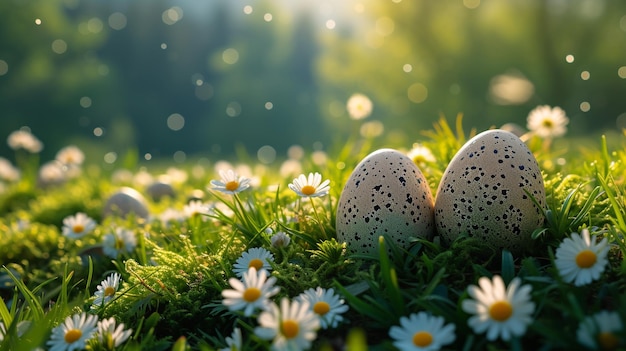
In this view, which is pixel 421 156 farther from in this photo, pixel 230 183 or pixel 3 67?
pixel 3 67

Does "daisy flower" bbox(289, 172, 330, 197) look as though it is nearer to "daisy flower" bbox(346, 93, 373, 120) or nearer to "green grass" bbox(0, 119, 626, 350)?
"green grass" bbox(0, 119, 626, 350)

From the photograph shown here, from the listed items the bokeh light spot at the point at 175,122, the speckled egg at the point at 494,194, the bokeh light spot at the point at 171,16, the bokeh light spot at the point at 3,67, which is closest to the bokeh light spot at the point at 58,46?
the bokeh light spot at the point at 3,67

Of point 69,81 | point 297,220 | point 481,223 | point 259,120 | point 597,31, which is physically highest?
point 597,31

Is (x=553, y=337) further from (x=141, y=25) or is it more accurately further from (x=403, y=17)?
(x=141, y=25)

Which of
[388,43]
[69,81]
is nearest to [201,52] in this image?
[69,81]

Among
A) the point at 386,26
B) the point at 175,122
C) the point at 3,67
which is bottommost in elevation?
the point at 175,122

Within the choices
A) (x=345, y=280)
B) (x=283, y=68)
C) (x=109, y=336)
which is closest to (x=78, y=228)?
(x=109, y=336)
